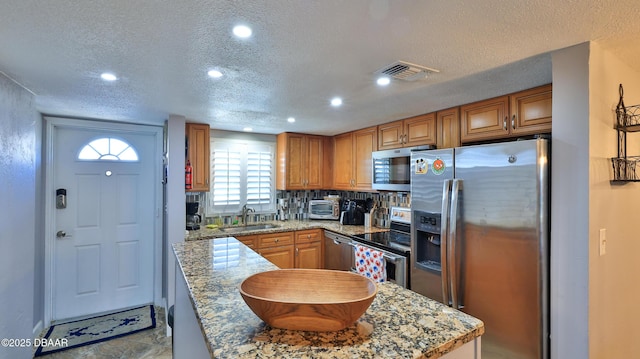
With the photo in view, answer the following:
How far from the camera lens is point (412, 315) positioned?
41.8 inches

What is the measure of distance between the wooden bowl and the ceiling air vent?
1231 millimetres

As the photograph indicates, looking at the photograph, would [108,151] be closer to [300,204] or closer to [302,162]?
[302,162]

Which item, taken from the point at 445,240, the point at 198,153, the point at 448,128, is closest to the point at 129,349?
the point at 198,153

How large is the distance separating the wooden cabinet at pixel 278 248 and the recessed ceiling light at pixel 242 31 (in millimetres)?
2519

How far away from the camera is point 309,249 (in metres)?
3.78

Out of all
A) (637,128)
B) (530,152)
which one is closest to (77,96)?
(530,152)

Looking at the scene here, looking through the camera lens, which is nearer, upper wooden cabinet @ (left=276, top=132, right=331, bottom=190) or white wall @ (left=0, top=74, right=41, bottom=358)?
white wall @ (left=0, top=74, right=41, bottom=358)

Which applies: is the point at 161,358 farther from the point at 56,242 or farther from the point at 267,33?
the point at 267,33

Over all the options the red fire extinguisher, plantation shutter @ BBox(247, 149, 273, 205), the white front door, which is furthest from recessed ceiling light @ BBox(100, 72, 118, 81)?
plantation shutter @ BBox(247, 149, 273, 205)

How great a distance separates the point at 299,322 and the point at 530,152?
1.59m

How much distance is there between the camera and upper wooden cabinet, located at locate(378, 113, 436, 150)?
9.41ft

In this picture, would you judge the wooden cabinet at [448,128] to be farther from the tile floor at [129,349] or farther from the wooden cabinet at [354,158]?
the tile floor at [129,349]

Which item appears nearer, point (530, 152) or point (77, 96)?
point (530, 152)

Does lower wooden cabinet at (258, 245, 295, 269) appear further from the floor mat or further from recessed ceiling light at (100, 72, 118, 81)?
recessed ceiling light at (100, 72, 118, 81)
